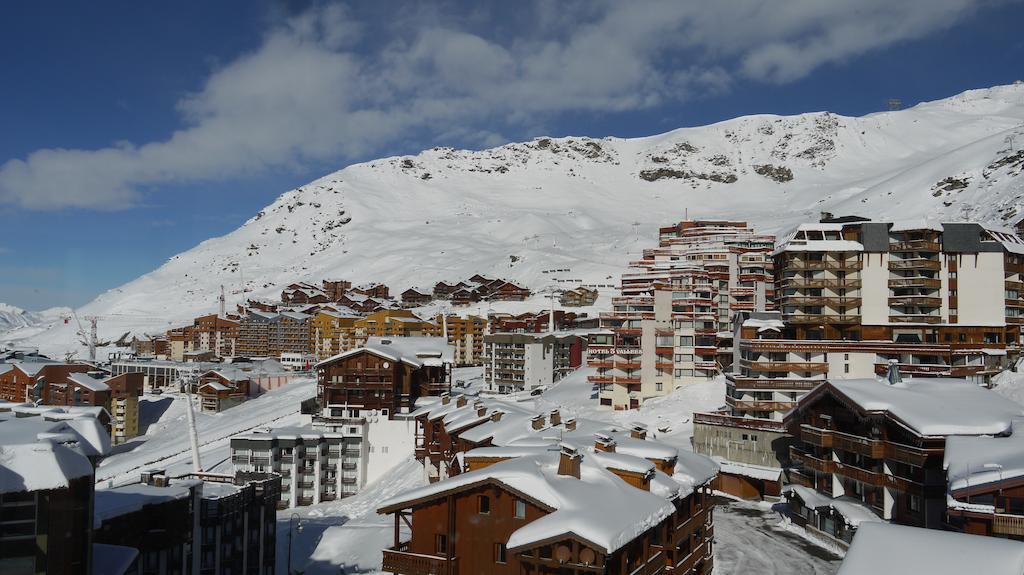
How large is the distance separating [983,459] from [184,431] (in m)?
73.1

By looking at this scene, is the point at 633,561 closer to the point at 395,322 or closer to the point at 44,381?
the point at 44,381

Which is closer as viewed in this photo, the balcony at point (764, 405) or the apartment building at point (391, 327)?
the balcony at point (764, 405)

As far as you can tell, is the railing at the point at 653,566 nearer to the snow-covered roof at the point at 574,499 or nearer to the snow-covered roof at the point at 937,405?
the snow-covered roof at the point at 574,499

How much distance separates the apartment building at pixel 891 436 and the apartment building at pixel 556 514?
377 inches

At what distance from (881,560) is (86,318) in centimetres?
20343

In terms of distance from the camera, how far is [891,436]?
30953 millimetres

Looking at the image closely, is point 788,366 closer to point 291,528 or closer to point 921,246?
point 921,246

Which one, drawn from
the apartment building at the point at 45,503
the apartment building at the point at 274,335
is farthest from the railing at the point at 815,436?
the apartment building at the point at 274,335

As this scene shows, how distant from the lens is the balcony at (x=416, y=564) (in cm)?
2034

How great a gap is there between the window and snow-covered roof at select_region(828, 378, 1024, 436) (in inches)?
681

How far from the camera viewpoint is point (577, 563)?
18.0 meters

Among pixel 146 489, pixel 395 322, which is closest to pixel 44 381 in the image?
pixel 395 322

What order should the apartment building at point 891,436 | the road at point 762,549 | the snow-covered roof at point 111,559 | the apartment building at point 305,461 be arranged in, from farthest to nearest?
the apartment building at point 305,461, the apartment building at point 891,436, the road at point 762,549, the snow-covered roof at point 111,559

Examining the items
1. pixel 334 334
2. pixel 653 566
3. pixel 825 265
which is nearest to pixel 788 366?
pixel 825 265
